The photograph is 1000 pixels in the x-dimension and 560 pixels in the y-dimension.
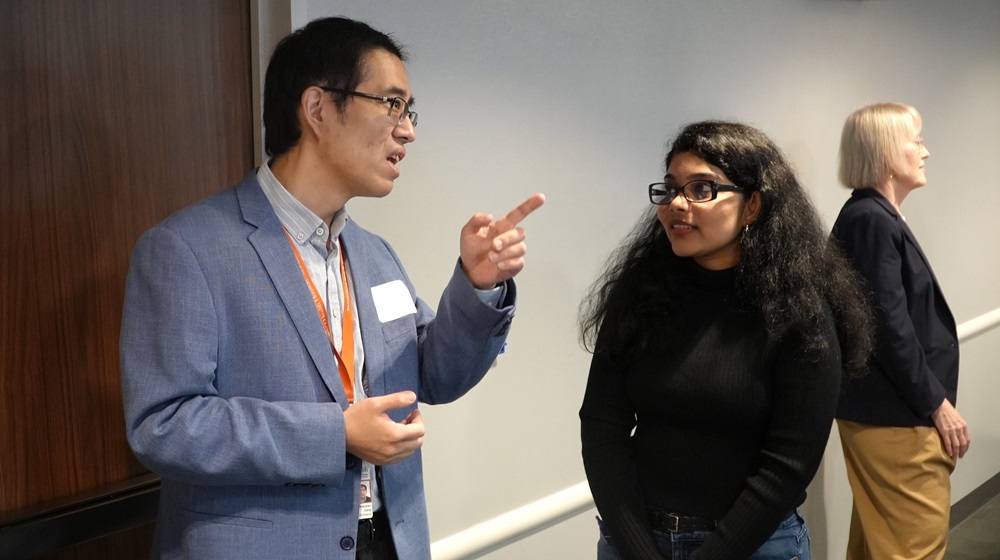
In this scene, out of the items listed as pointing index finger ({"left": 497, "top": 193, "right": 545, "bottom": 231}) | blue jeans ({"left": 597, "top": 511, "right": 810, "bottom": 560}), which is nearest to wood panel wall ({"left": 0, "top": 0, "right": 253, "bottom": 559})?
pointing index finger ({"left": 497, "top": 193, "right": 545, "bottom": 231})

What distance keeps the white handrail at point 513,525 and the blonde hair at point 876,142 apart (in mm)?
1472

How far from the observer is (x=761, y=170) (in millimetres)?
1927

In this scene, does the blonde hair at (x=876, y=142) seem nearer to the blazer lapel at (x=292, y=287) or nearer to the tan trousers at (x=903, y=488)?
the tan trousers at (x=903, y=488)

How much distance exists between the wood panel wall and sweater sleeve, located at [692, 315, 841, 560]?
4.19ft

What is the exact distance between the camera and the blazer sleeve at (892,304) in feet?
9.63

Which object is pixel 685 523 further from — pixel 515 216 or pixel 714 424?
pixel 515 216

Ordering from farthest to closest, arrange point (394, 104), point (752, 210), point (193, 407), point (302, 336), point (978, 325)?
point (978, 325)
point (752, 210)
point (394, 104)
point (302, 336)
point (193, 407)

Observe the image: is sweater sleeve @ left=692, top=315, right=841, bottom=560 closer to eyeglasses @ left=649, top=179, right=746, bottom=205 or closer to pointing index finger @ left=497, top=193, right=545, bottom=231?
eyeglasses @ left=649, top=179, right=746, bottom=205

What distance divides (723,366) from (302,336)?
2.88 ft

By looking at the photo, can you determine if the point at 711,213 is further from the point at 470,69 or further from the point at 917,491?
the point at 917,491

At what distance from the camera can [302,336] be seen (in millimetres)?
1496

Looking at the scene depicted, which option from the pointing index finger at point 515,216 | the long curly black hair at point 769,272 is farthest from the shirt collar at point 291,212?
the long curly black hair at point 769,272

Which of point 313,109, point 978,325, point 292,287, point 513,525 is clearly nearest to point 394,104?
point 313,109

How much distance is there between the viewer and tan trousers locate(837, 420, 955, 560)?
3.10m
